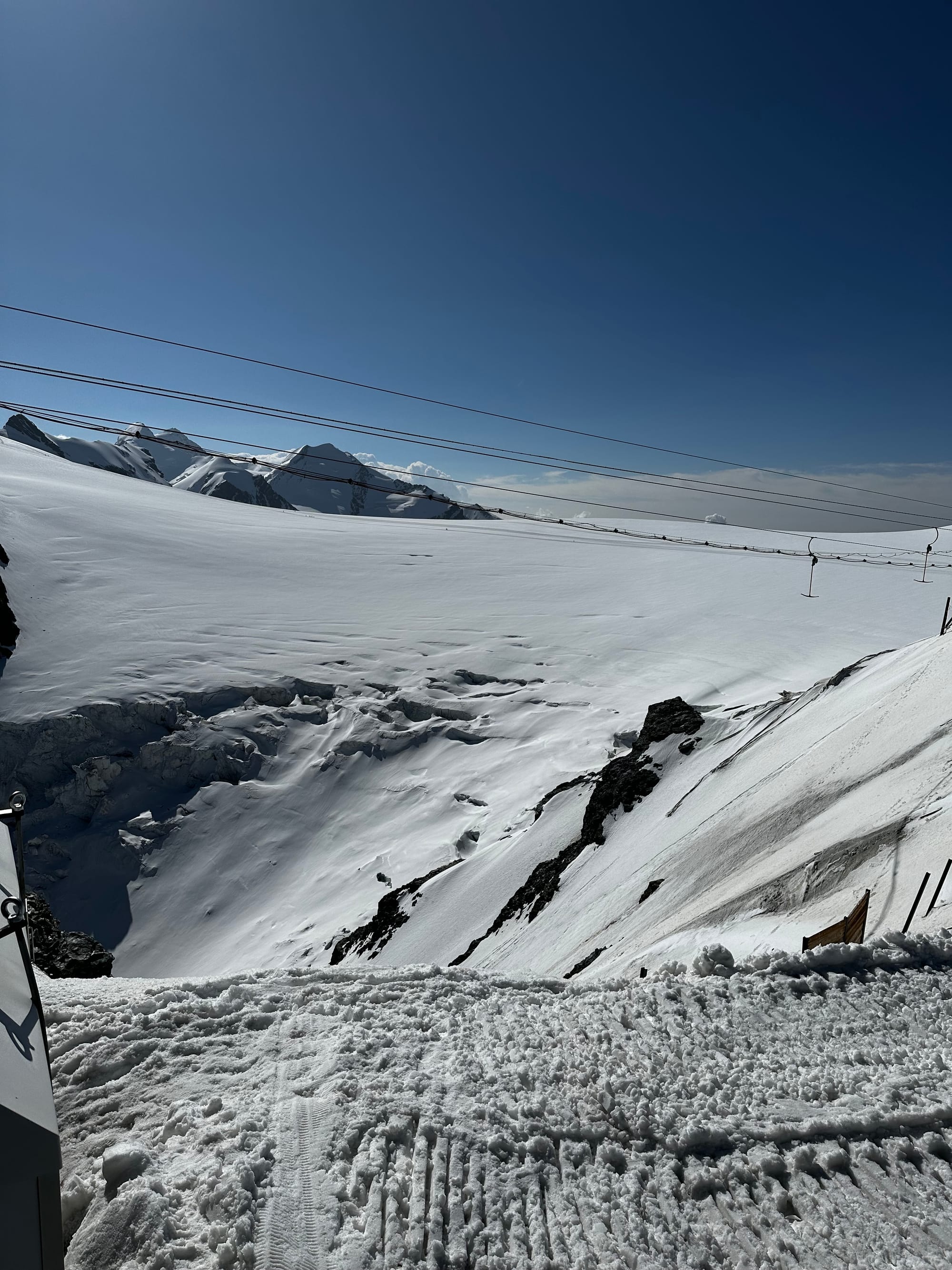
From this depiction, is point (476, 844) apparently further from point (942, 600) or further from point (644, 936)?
point (942, 600)

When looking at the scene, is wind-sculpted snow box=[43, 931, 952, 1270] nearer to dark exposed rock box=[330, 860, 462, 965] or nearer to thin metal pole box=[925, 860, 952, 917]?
thin metal pole box=[925, 860, 952, 917]

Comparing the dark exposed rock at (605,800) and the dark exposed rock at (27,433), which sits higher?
the dark exposed rock at (27,433)

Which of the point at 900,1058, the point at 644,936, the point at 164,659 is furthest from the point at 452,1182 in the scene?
the point at 164,659

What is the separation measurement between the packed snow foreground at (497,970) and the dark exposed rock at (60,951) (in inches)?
135

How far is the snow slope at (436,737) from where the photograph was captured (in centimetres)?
867

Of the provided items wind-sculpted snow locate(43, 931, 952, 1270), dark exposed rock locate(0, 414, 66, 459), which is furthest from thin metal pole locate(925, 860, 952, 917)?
dark exposed rock locate(0, 414, 66, 459)

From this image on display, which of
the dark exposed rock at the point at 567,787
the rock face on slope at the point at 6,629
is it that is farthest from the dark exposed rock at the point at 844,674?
the rock face on slope at the point at 6,629

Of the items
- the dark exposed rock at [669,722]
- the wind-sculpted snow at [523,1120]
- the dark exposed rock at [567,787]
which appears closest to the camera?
the wind-sculpted snow at [523,1120]

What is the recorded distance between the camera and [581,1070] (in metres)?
3.88

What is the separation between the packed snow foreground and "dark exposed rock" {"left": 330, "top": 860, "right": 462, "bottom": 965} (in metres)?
0.19

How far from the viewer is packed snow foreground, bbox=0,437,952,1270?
3.09 metres

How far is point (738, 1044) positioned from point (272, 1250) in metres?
2.68

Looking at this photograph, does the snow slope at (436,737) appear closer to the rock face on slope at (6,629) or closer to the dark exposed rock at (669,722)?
the dark exposed rock at (669,722)

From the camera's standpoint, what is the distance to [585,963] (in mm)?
8211
